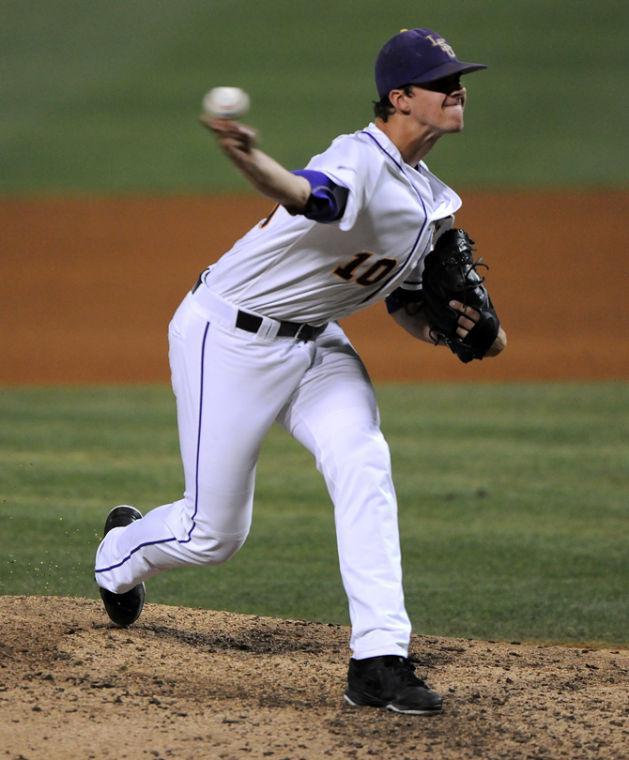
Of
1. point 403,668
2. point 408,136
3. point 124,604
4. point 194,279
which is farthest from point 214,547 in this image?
point 194,279

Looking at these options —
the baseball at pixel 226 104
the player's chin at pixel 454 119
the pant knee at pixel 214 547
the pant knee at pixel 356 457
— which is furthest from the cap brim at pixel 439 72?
the pant knee at pixel 214 547

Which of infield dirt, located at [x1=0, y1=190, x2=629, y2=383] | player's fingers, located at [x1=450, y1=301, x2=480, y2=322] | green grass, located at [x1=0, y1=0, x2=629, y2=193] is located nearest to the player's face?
player's fingers, located at [x1=450, y1=301, x2=480, y2=322]

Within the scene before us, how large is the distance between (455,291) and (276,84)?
17.1 m

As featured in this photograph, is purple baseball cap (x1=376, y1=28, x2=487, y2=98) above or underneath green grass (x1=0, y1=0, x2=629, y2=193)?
underneath

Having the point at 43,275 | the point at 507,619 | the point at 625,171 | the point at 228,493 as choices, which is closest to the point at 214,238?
the point at 43,275

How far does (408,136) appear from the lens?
3.94 m

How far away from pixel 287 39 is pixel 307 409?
1933 centimetres

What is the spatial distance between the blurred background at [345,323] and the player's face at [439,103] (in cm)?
225

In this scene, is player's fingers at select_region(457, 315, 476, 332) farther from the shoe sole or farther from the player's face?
the shoe sole

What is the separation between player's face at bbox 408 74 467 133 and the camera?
12.8 feet

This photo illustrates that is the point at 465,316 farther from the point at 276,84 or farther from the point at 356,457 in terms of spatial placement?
the point at 276,84

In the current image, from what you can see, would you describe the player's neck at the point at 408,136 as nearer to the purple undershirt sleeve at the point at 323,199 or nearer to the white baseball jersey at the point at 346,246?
the white baseball jersey at the point at 346,246

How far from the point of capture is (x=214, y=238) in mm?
14047

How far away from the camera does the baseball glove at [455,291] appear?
13.9 feet
